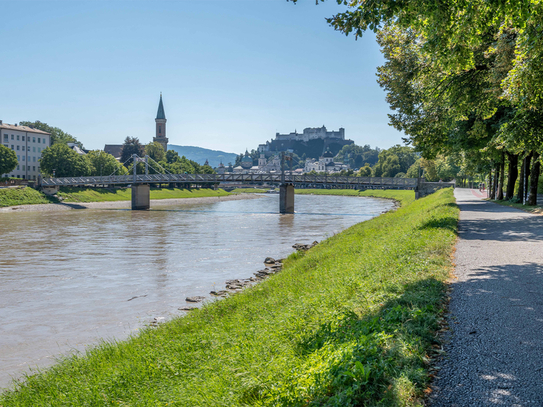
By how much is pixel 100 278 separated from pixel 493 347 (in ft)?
50.1

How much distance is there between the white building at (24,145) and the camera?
9711cm

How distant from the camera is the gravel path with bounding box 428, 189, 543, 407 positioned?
3961 mm

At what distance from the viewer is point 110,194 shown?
79250 mm

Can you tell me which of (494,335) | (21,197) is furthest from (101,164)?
(494,335)

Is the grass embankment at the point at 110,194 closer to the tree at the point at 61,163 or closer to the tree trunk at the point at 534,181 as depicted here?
the tree at the point at 61,163

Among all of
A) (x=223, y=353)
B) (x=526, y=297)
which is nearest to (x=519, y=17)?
(x=526, y=297)

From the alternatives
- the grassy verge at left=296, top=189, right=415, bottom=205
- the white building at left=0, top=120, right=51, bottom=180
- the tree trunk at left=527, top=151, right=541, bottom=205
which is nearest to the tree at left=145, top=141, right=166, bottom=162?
the white building at left=0, top=120, right=51, bottom=180

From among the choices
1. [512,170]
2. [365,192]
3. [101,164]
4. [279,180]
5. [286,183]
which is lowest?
[365,192]

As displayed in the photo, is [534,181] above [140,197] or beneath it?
above

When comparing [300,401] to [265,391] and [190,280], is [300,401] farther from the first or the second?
[190,280]

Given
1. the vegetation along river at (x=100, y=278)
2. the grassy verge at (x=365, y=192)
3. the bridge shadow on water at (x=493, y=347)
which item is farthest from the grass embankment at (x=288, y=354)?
the grassy verge at (x=365, y=192)

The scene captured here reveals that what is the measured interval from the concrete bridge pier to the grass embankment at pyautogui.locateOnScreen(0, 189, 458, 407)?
49.2 meters

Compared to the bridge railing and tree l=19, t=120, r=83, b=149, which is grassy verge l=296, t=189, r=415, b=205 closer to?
the bridge railing

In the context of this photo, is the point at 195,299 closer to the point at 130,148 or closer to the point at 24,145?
the point at 24,145
